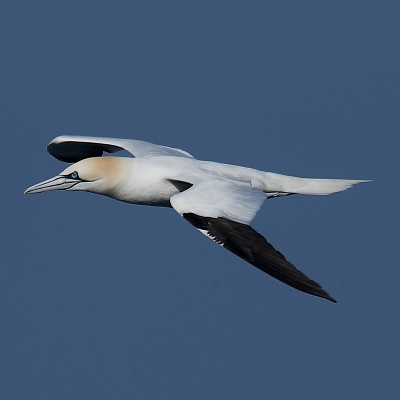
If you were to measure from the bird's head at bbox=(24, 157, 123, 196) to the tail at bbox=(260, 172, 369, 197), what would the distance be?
6.87 feet

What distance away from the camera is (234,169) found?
14.3 meters

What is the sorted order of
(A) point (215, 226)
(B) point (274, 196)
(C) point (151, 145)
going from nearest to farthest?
(A) point (215, 226) → (B) point (274, 196) → (C) point (151, 145)

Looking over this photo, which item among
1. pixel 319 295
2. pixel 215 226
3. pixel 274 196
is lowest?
pixel 319 295

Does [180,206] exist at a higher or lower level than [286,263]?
higher

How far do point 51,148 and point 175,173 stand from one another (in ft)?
11.7

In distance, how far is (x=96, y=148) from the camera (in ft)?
54.0

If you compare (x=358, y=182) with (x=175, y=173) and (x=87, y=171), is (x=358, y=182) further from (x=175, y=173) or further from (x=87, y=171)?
(x=87, y=171)

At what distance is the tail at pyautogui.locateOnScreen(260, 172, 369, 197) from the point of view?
14508 millimetres

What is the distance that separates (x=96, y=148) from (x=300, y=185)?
12.0 feet

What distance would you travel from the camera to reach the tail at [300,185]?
1451 cm

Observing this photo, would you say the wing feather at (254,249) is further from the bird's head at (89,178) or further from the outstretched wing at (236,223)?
the bird's head at (89,178)

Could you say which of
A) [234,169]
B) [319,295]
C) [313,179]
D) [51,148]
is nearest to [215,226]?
[319,295]

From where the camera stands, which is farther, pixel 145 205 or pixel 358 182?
pixel 358 182

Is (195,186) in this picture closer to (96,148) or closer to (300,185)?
(300,185)
